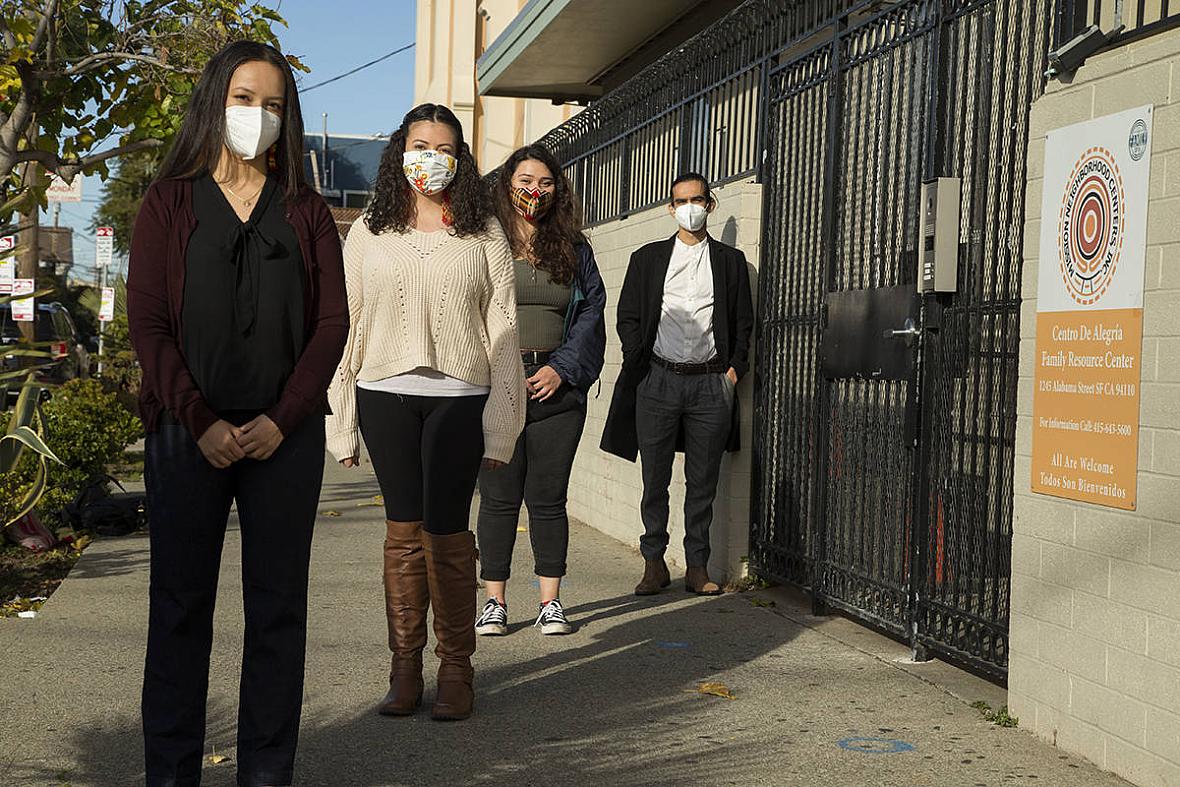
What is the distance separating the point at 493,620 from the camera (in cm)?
658

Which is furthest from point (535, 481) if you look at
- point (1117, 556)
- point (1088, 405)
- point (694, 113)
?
point (694, 113)

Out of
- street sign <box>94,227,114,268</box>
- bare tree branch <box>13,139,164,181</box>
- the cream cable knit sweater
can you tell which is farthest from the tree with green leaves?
street sign <box>94,227,114,268</box>

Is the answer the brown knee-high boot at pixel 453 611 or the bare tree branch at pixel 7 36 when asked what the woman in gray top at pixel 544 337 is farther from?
the bare tree branch at pixel 7 36

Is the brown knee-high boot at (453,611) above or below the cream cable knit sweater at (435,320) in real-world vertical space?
below

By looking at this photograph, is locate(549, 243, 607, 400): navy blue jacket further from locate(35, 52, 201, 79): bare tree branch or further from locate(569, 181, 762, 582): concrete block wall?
locate(35, 52, 201, 79): bare tree branch

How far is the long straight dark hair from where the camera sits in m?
3.83

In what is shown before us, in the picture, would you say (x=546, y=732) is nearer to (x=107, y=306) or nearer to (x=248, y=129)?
(x=248, y=129)

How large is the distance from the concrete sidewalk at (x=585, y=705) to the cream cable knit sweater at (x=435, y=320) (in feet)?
3.19

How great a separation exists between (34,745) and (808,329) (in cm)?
423

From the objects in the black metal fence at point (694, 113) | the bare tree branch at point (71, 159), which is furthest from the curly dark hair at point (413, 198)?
the bare tree branch at point (71, 159)

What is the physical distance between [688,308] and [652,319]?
23 centimetres

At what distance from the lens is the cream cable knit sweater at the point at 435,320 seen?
16.5 feet

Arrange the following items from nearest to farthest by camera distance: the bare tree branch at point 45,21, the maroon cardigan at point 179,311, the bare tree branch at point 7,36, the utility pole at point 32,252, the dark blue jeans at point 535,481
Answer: the maroon cardigan at point 179,311 → the dark blue jeans at point 535,481 → the bare tree branch at point 7,36 → the bare tree branch at point 45,21 → the utility pole at point 32,252

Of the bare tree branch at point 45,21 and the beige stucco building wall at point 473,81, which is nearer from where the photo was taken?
the bare tree branch at point 45,21
